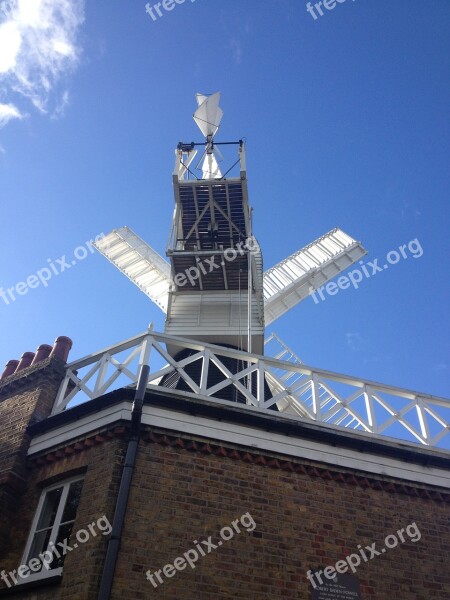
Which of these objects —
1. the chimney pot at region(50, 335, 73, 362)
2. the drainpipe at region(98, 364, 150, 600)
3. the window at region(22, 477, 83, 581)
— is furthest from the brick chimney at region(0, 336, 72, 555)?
the drainpipe at region(98, 364, 150, 600)


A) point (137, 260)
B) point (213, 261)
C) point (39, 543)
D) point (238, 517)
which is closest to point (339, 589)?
point (238, 517)

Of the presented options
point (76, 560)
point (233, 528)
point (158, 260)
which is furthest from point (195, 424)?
point (158, 260)

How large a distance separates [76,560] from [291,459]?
3.00 m

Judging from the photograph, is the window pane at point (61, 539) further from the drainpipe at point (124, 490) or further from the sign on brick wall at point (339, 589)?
the sign on brick wall at point (339, 589)

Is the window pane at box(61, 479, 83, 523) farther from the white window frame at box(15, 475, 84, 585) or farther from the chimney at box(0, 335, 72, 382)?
the chimney at box(0, 335, 72, 382)

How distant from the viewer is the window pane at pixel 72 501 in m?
7.58

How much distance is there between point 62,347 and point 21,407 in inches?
49.0

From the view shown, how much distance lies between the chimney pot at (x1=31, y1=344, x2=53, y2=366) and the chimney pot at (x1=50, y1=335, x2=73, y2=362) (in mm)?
225

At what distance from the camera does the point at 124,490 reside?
7.03 meters

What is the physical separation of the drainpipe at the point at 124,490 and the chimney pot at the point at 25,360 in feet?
10.5

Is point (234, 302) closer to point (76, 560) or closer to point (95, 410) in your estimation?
point (95, 410)

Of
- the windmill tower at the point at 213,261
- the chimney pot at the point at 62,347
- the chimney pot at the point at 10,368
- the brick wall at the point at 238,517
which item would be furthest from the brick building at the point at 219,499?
the windmill tower at the point at 213,261

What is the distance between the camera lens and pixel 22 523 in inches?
305

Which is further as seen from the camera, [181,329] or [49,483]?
[181,329]
